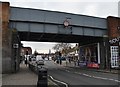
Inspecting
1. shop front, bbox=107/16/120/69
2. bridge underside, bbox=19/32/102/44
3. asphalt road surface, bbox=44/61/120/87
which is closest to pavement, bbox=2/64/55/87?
asphalt road surface, bbox=44/61/120/87

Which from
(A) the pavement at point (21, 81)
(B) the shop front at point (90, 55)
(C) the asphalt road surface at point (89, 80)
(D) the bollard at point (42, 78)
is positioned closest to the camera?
(D) the bollard at point (42, 78)

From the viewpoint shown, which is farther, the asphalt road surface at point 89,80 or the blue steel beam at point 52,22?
the blue steel beam at point 52,22

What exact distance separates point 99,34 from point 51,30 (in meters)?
8.84

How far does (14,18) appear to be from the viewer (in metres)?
37.5

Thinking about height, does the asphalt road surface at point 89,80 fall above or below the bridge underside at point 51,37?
below

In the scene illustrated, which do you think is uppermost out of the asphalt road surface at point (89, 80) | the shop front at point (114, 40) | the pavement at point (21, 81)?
the shop front at point (114, 40)

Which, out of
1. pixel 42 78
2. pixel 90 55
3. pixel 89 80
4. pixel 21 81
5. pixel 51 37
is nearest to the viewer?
pixel 42 78

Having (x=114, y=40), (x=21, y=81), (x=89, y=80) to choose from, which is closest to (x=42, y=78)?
(x=21, y=81)

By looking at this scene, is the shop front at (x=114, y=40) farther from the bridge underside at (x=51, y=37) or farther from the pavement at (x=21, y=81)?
the pavement at (x=21, y=81)

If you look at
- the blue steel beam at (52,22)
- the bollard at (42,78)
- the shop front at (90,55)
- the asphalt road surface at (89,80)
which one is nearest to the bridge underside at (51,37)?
the shop front at (90,55)

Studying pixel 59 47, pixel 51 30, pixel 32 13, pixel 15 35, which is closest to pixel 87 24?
pixel 51 30

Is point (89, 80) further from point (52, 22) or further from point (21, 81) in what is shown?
point (52, 22)

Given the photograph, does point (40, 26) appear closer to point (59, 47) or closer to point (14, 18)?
point (14, 18)

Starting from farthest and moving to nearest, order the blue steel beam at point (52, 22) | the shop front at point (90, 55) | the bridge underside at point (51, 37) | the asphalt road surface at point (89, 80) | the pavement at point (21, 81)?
the shop front at point (90, 55)
the bridge underside at point (51, 37)
the blue steel beam at point (52, 22)
the asphalt road surface at point (89, 80)
the pavement at point (21, 81)
